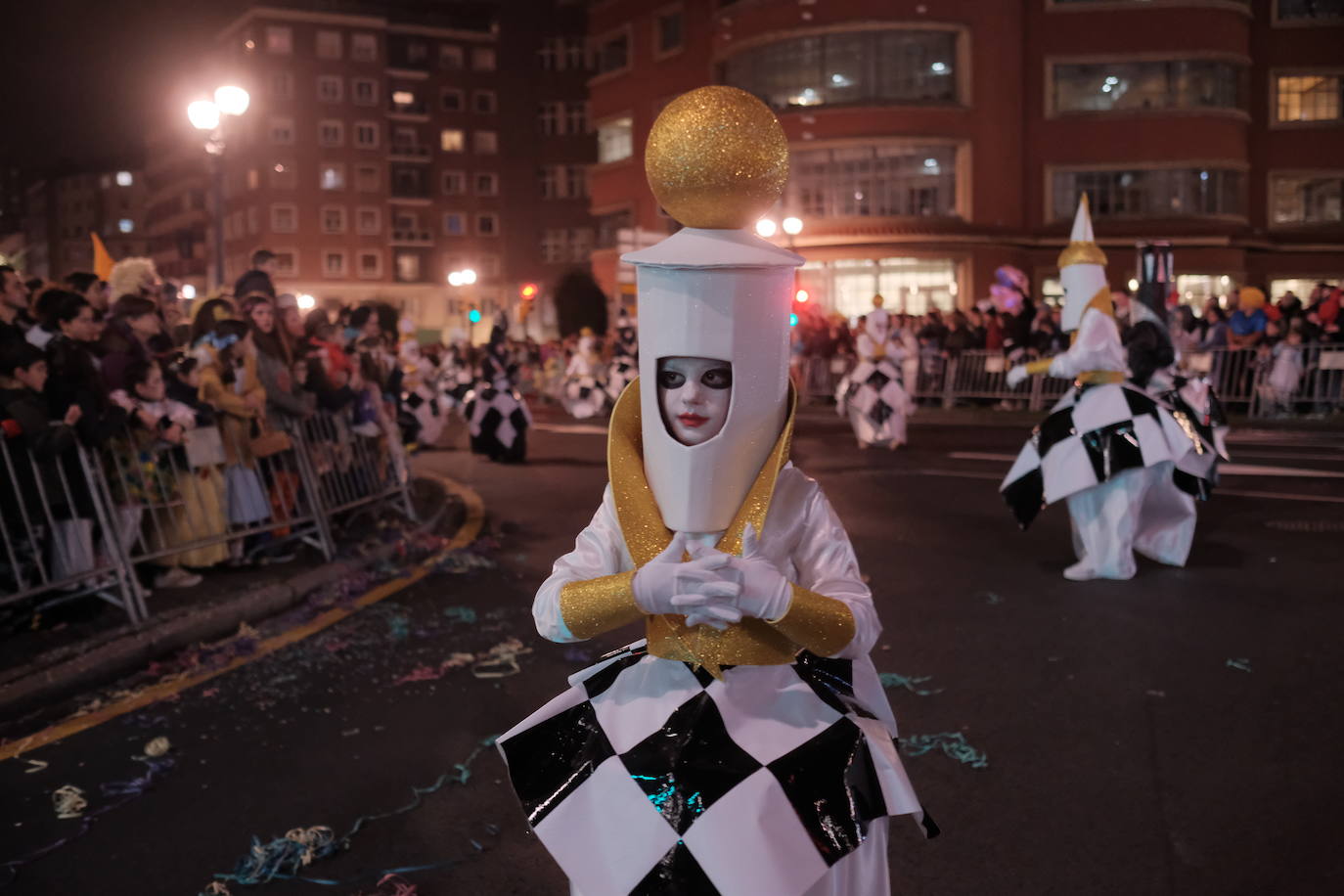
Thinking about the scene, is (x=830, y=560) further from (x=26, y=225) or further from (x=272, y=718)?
(x=26, y=225)

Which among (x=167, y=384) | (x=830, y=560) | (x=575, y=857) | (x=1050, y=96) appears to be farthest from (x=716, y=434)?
(x=1050, y=96)

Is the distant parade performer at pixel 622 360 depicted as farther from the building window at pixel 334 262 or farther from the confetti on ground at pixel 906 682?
the building window at pixel 334 262

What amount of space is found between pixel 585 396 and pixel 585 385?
0.78 feet

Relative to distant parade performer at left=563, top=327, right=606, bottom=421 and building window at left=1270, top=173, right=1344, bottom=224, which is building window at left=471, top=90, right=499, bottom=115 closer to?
building window at left=1270, top=173, right=1344, bottom=224

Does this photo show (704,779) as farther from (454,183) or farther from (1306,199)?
(454,183)

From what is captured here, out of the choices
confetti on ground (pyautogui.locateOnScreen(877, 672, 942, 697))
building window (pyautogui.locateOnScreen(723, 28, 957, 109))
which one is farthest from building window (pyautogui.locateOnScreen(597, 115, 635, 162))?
confetti on ground (pyautogui.locateOnScreen(877, 672, 942, 697))

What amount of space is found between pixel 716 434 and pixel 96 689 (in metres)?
4.62

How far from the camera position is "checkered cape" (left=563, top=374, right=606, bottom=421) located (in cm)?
2572

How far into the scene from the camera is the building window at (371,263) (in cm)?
7156

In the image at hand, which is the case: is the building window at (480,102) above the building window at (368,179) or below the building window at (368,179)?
above

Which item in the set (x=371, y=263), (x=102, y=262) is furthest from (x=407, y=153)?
(x=102, y=262)

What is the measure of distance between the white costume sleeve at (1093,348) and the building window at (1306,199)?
114 ft

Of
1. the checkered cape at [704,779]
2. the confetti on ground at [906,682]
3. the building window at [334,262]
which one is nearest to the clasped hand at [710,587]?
the checkered cape at [704,779]

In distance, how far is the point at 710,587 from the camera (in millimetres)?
2193
